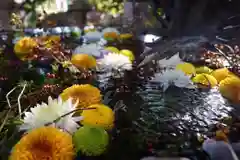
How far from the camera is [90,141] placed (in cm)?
45

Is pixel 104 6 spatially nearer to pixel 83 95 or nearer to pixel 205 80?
pixel 205 80

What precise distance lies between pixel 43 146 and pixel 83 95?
0.16 meters

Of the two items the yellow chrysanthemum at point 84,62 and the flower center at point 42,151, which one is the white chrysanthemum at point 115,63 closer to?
the yellow chrysanthemum at point 84,62

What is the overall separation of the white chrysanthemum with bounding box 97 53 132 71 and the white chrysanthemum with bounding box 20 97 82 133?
1.26 ft

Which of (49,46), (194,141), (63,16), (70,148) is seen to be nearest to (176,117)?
(194,141)

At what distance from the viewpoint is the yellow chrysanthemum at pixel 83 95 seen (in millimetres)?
546

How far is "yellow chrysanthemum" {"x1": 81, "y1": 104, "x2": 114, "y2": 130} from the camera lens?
48 centimetres

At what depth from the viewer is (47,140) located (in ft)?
1.37

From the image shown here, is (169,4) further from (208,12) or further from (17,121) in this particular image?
(17,121)

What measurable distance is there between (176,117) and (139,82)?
225 mm

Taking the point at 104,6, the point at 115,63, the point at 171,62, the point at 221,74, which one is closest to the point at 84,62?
the point at 115,63

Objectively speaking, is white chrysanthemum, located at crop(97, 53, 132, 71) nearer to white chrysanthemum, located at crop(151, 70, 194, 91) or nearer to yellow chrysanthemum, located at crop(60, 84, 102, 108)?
white chrysanthemum, located at crop(151, 70, 194, 91)

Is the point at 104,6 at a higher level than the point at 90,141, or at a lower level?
higher

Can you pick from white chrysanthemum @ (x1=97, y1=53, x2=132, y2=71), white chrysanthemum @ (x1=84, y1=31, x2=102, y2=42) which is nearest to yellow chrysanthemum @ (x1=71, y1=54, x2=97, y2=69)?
white chrysanthemum @ (x1=97, y1=53, x2=132, y2=71)
